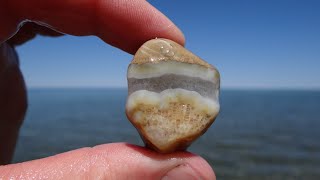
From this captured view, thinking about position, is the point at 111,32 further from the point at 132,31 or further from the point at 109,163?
the point at 109,163

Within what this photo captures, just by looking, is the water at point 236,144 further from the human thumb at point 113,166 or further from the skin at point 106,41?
the human thumb at point 113,166

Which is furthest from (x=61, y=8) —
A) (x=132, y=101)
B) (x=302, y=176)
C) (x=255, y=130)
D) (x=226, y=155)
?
(x=255, y=130)

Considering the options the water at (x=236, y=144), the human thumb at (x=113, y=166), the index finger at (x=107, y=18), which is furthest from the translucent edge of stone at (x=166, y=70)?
the water at (x=236, y=144)

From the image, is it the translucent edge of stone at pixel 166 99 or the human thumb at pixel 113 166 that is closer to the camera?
the human thumb at pixel 113 166

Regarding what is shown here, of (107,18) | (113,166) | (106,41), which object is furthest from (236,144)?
(113,166)

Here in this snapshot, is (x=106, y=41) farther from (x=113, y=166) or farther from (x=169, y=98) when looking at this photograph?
(x=113, y=166)

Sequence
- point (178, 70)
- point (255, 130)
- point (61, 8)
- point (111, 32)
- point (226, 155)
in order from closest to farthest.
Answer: point (178, 70) < point (61, 8) < point (111, 32) < point (226, 155) < point (255, 130)
